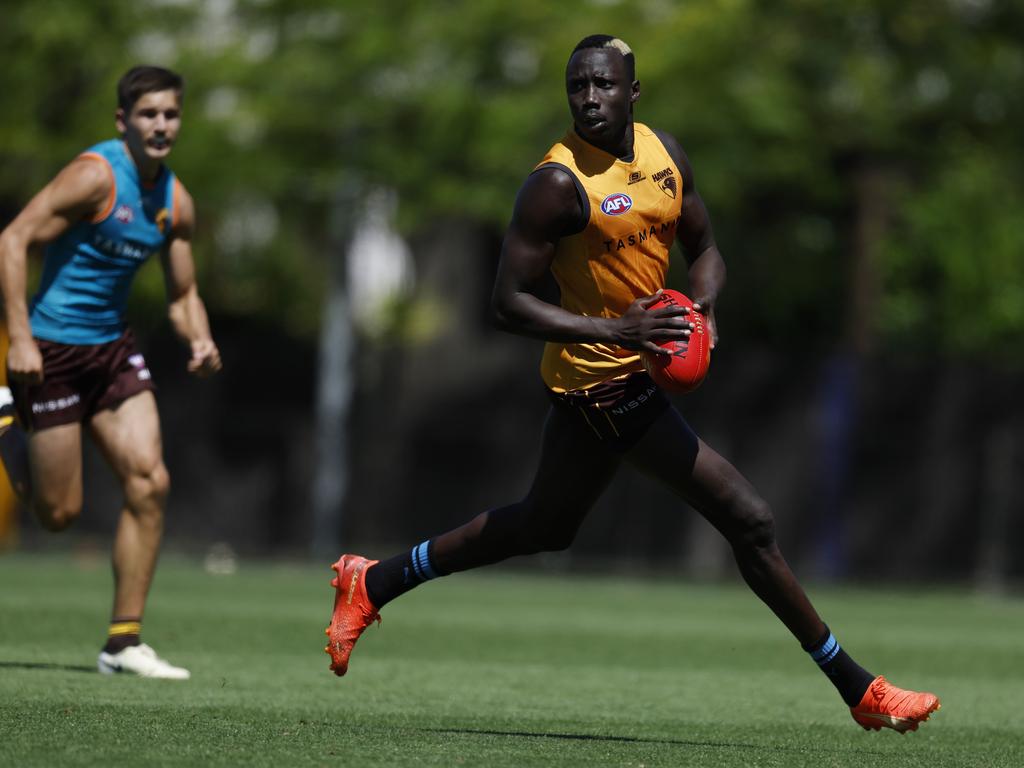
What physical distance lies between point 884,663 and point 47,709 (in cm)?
571

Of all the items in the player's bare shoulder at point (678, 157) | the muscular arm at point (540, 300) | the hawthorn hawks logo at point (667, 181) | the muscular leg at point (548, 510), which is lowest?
the muscular leg at point (548, 510)

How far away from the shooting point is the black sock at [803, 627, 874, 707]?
7074mm

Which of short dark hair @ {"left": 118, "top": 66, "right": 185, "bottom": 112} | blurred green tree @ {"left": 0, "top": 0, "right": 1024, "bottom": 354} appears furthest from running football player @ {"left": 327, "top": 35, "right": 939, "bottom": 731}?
blurred green tree @ {"left": 0, "top": 0, "right": 1024, "bottom": 354}

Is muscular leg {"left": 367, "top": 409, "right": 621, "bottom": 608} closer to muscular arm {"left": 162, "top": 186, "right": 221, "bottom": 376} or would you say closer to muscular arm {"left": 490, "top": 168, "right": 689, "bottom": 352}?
muscular arm {"left": 490, "top": 168, "right": 689, "bottom": 352}

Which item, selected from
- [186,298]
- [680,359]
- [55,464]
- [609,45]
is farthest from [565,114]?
[680,359]

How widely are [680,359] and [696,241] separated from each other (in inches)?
32.5

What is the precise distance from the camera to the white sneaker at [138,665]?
28.0 ft

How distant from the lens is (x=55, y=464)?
8688 mm

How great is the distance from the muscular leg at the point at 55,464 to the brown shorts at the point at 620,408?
2.66 metres

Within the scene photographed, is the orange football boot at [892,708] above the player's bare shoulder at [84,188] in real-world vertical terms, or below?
below

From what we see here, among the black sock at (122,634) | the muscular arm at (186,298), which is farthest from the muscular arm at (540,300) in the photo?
the black sock at (122,634)

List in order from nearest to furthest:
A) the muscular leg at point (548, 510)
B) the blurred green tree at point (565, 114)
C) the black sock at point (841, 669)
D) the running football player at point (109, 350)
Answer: the black sock at point (841, 669)
the muscular leg at point (548, 510)
the running football player at point (109, 350)
the blurred green tree at point (565, 114)

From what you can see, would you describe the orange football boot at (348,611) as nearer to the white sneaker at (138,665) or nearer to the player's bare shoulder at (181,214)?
the white sneaker at (138,665)

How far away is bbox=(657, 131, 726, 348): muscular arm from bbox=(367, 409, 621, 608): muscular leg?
641 mm
